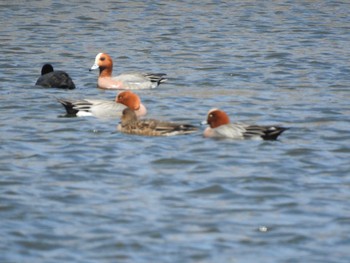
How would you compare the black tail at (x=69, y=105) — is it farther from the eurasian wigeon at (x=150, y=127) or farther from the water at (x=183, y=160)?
the eurasian wigeon at (x=150, y=127)

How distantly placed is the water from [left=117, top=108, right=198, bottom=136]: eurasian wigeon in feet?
0.57

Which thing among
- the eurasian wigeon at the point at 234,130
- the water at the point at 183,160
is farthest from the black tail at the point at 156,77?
the eurasian wigeon at the point at 234,130

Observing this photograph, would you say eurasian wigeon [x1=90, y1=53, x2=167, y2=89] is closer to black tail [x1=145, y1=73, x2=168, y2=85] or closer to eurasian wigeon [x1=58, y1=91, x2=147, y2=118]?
black tail [x1=145, y1=73, x2=168, y2=85]

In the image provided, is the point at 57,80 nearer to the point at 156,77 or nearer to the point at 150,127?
the point at 156,77

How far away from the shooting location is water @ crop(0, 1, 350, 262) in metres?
10.1

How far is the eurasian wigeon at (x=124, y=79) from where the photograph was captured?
18.9m

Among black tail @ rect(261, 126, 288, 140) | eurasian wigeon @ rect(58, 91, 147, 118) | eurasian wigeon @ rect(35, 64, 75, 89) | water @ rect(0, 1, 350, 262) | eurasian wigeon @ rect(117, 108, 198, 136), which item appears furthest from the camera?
eurasian wigeon @ rect(35, 64, 75, 89)

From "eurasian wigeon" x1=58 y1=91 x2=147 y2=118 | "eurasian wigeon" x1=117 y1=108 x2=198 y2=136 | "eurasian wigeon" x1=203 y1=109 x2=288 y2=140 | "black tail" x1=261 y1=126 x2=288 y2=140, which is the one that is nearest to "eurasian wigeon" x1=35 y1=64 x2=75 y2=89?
"eurasian wigeon" x1=58 y1=91 x2=147 y2=118

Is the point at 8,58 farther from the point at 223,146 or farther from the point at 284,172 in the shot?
the point at 284,172

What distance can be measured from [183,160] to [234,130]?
4.00 feet

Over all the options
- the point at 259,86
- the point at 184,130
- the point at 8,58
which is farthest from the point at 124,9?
the point at 184,130

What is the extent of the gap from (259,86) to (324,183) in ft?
23.1

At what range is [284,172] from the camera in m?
12.7

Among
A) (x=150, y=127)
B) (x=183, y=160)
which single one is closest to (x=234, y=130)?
(x=150, y=127)
